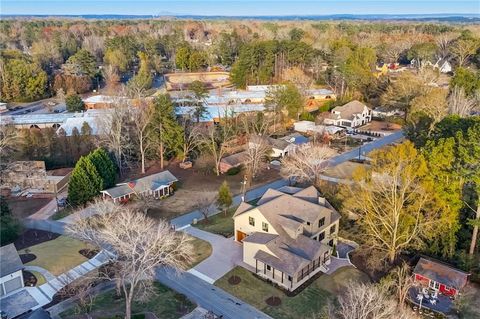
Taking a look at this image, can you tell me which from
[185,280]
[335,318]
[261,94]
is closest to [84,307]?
[185,280]

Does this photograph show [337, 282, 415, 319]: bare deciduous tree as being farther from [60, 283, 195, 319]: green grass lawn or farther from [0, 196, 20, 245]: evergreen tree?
[0, 196, 20, 245]: evergreen tree

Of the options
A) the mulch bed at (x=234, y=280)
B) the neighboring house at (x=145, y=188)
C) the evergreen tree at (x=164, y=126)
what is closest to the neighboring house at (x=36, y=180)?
the neighboring house at (x=145, y=188)

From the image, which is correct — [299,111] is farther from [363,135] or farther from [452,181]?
[452,181]

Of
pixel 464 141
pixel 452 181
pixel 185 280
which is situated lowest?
pixel 185 280

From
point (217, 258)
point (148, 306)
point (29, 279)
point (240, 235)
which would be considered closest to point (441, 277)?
point (240, 235)

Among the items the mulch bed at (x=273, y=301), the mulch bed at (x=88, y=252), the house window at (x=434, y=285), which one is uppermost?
the house window at (x=434, y=285)

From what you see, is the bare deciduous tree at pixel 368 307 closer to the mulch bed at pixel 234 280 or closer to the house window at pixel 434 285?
Answer: the house window at pixel 434 285

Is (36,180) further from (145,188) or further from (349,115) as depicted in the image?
(349,115)
